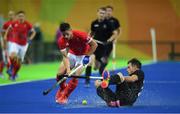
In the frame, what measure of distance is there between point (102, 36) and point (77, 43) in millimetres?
5691

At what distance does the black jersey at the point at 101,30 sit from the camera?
67.0 ft

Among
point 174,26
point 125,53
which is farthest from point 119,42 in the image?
point 174,26

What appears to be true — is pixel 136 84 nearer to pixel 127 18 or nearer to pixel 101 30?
pixel 101 30

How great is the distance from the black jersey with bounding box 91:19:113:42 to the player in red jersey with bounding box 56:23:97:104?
16.6 feet

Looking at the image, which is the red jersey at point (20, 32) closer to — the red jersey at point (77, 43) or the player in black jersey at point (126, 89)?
the red jersey at point (77, 43)

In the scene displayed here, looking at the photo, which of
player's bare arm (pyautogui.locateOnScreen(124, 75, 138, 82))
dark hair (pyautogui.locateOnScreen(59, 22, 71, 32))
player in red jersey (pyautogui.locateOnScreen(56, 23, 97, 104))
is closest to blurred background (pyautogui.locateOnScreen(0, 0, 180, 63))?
player in red jersey (pyautogui.locateOnScreen(56, 23, 97, 104))

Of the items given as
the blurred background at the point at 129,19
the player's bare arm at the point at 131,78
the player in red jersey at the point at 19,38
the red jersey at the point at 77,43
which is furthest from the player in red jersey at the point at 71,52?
the blurred background at the point at 129,19

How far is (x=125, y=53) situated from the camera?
38594 millimetres

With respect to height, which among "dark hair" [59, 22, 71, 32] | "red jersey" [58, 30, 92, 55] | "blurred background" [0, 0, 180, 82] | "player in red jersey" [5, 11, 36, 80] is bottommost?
"blurred background" [0, 0, 180, 82]

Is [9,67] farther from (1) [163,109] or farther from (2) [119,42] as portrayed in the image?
(2) [119,42]

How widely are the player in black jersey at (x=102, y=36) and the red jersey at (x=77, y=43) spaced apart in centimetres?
494

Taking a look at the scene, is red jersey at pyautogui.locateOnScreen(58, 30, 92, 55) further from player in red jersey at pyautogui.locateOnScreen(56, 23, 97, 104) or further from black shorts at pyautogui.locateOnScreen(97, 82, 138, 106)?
black shorts at pyautogui.locateOnScreen(97, 82, 138, 106)

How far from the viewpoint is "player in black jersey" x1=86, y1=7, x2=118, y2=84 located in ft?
67.0

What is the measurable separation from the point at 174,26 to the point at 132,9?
8.72 feet
